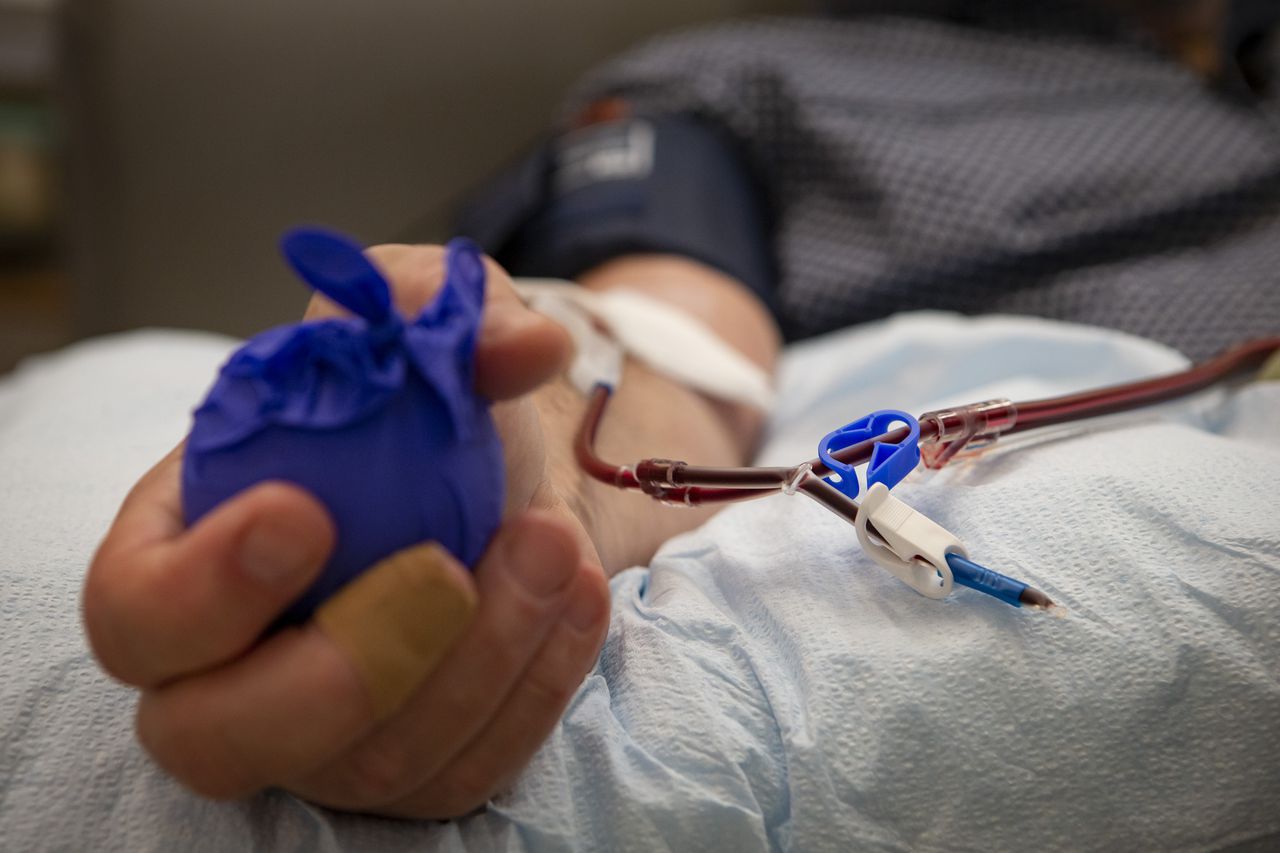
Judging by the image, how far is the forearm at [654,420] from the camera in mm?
572

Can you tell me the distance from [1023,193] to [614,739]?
679mm

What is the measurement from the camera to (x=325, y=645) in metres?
0.35

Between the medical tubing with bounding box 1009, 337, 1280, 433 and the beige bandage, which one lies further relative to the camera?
the medical tubing with bounding box 1009, 337, 1280, 433

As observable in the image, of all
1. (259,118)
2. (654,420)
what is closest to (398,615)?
(654,420)

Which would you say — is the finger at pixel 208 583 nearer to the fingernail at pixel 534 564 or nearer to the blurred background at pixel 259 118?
the fingernail at pixel 534 564

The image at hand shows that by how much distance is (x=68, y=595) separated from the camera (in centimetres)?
48

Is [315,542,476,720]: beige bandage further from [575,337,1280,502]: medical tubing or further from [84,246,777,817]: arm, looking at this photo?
[575,337,1280,502]: medical tubing

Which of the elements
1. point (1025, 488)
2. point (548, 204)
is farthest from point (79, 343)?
point (1025, 488)

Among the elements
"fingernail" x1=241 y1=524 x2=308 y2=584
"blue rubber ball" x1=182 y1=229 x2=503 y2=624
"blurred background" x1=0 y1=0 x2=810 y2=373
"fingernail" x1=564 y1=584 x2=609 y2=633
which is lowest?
"blurred background" x1=0 y1=0 x2=810 y2=373

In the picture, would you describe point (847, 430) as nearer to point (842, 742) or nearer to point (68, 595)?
point (842, 742)

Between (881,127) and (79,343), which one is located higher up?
(881,127)

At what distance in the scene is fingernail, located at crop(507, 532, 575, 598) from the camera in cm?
37

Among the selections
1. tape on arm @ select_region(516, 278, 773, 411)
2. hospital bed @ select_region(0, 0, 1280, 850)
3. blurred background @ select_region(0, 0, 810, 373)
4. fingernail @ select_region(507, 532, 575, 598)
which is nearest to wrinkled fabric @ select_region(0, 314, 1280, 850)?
hospital bed @ select_region(0, 0, 1280, 850)

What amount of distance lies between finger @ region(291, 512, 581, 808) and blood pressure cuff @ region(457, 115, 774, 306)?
24.4 inches
